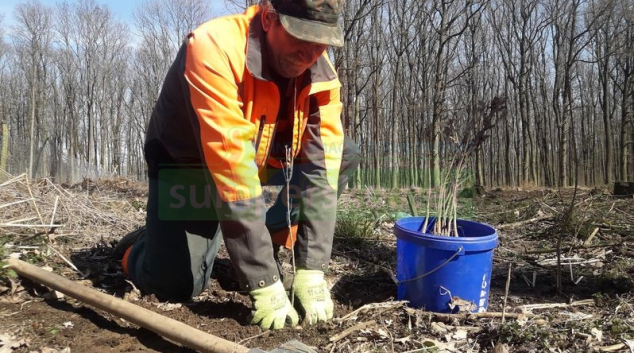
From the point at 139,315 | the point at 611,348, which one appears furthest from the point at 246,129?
the point at 611,348

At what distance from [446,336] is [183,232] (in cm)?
154

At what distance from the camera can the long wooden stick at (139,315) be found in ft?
5.16

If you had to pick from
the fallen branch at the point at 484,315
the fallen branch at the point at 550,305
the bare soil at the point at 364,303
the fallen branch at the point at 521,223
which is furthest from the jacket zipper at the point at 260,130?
the fallen branch at the point at 521,223

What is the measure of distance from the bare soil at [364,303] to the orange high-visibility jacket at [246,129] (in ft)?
1.33

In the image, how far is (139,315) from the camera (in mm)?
1879

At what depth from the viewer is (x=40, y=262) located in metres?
2.96

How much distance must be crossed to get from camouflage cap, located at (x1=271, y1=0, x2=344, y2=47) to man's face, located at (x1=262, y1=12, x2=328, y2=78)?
6 cm

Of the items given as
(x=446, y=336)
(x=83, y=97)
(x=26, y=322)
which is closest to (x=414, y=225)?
(x=446, y=336)

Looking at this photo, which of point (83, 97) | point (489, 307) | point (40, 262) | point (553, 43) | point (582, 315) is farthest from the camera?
point (83, 97)

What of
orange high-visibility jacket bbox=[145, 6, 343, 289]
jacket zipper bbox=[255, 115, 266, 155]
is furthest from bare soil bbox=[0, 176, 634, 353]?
jacket zipper bbox=[255, 115, 266, 155]

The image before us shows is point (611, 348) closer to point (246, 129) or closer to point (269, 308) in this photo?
point (269, 308)

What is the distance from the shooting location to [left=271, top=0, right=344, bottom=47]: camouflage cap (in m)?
1.81

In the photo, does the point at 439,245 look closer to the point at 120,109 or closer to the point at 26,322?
the point at 26,322

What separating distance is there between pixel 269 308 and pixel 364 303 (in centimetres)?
71
